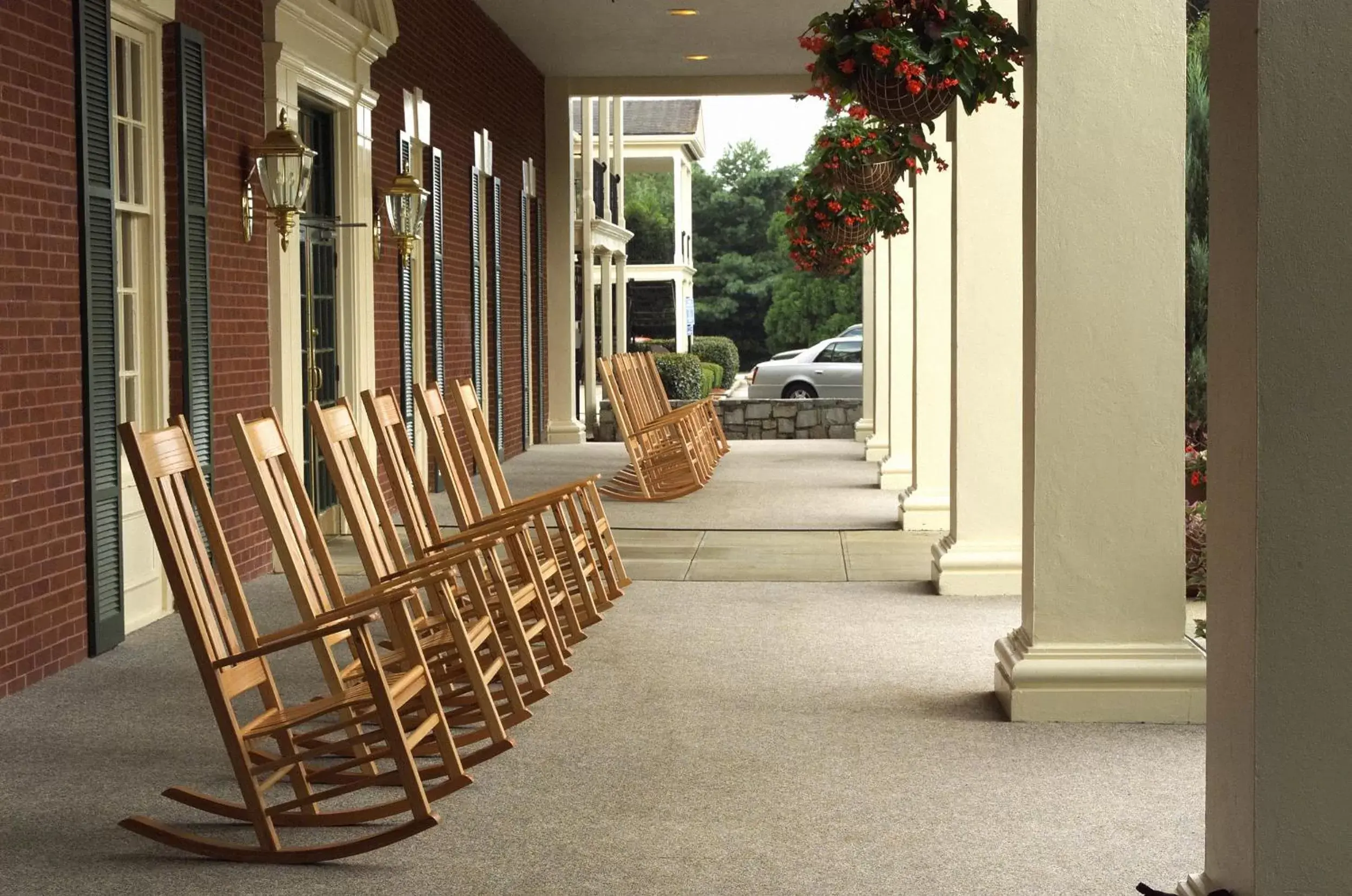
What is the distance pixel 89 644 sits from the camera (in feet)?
20.1

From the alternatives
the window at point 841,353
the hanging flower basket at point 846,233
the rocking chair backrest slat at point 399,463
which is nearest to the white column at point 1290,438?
the rocking chair backrest slat at point 399,463

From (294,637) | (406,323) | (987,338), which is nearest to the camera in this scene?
(294,637)

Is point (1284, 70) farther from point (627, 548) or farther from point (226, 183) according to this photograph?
point (627, 548)

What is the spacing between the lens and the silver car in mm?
25219

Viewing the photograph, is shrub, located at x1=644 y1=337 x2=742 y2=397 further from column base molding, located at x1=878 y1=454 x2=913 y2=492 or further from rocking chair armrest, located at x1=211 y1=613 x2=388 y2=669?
rocking chair armrest, located at x1=211 y1=613 x2=388 y2=669

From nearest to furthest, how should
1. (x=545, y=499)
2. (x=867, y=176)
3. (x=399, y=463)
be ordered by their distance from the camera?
(x=399, y=463), (x=545, y=499), (x=867, y=176)

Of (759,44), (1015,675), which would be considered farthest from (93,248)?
(759,44)

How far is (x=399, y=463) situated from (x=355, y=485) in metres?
0.69

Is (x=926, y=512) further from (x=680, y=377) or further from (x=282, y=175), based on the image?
(x=680, y=377)

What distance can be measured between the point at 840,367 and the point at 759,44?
397 inches

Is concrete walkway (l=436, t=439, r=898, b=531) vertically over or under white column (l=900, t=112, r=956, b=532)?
under

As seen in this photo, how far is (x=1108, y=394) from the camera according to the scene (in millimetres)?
4961

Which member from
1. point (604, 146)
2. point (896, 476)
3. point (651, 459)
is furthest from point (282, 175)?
point (604, 146)

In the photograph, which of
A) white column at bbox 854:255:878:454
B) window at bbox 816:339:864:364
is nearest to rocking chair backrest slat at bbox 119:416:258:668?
white column at bbox 854:255:878:454
